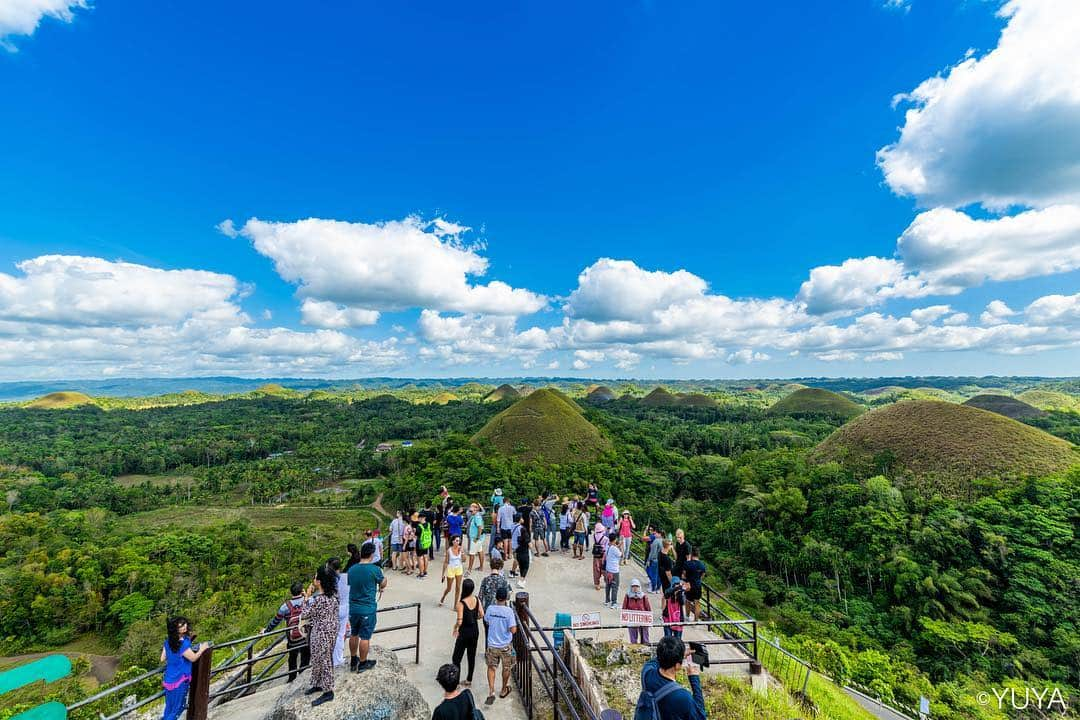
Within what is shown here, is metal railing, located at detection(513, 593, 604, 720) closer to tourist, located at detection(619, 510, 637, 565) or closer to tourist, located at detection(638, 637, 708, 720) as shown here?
tourist, located at detection(638, 637, 708, 720)

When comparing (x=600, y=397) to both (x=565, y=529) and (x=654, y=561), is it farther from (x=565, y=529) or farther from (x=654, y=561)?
(x=654, y=561)

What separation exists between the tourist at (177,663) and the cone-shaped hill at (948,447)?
27.9m

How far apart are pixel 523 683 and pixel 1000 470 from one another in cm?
2664

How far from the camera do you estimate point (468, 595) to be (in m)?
5.24

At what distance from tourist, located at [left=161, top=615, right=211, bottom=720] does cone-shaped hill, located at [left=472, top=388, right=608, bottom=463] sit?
36.8 metres

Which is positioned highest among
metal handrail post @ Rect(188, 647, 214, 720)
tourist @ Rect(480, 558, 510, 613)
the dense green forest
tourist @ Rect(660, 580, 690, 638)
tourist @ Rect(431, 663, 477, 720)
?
tourist @ Rect(431, 663, 477, 720)

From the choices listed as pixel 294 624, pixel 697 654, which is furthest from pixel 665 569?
pixel 294 624

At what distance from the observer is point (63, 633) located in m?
24.6

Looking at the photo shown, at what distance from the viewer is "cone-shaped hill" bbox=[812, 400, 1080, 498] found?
21.0 metres

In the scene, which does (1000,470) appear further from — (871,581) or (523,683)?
(523,683)

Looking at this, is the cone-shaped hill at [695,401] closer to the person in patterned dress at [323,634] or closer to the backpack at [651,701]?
the person in patterned dress at [323,634]

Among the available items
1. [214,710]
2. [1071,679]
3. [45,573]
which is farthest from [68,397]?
[1071,679]

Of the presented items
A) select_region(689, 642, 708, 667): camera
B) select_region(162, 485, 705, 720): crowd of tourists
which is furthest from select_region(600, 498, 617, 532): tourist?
select_region(689, 642, 708, 667): camera

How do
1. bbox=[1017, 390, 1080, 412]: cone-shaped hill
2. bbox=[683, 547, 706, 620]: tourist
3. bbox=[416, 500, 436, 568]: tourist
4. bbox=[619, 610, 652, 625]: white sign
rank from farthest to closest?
bbox=[1017, 390, 1080, 412]: cone-shaped hill → bbox=[416, 500, 436, 568]: tourist → bbox=[683, 547, 706, 620]: tourist → bbox=[619, 610, 652, 625]: white sign
